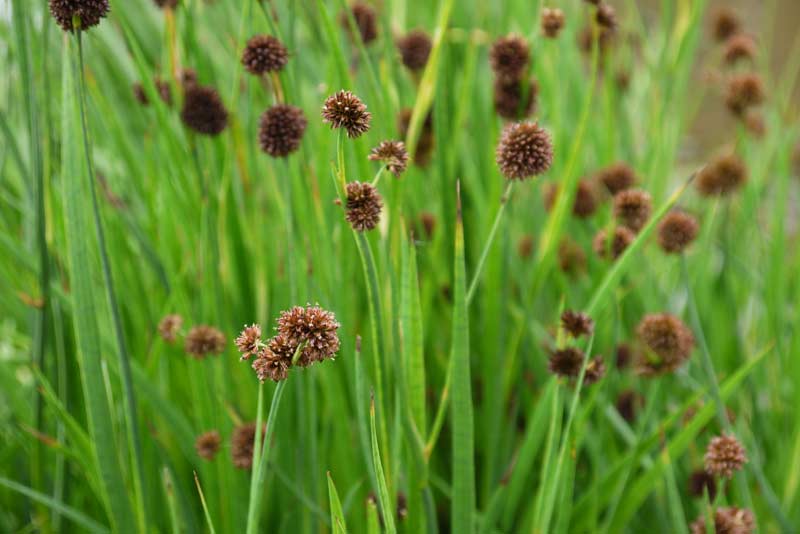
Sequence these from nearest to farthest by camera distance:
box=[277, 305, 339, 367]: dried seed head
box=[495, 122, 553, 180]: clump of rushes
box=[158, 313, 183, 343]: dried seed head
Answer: box=[277, 305, 339, 367]: dried seed head → box=[495, 122, 553, 180]: clump of rushes → box=[158, 313, 183, 343]: dried seed head

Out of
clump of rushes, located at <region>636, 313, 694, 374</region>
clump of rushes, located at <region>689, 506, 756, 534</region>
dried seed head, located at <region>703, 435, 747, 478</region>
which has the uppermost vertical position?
clump of rushes, located at <region>636, 313, 694, 374</region>

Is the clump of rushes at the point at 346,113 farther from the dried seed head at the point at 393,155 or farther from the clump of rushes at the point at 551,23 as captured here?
the clump of rushes at the point at 551,23

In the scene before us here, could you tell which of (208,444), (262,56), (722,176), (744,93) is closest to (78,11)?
(262,56)

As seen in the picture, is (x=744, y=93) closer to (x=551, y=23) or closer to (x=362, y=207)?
(x=551, y=23)

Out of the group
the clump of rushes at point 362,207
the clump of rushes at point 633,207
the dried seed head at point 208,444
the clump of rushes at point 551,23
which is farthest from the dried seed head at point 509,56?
the dried seed head at point 208,444

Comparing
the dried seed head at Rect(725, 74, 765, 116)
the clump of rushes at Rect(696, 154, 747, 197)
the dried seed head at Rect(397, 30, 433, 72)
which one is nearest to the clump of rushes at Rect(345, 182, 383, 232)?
the dried seed head at Rect(397, 30, 433, 72)

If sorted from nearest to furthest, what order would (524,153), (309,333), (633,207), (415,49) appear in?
(309,333)
(524,153)
(633,207)
(415,49)

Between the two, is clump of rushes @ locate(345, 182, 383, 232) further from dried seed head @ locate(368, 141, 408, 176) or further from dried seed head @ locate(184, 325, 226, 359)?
dried seed head @ locate(184, 325, 226, 359)
